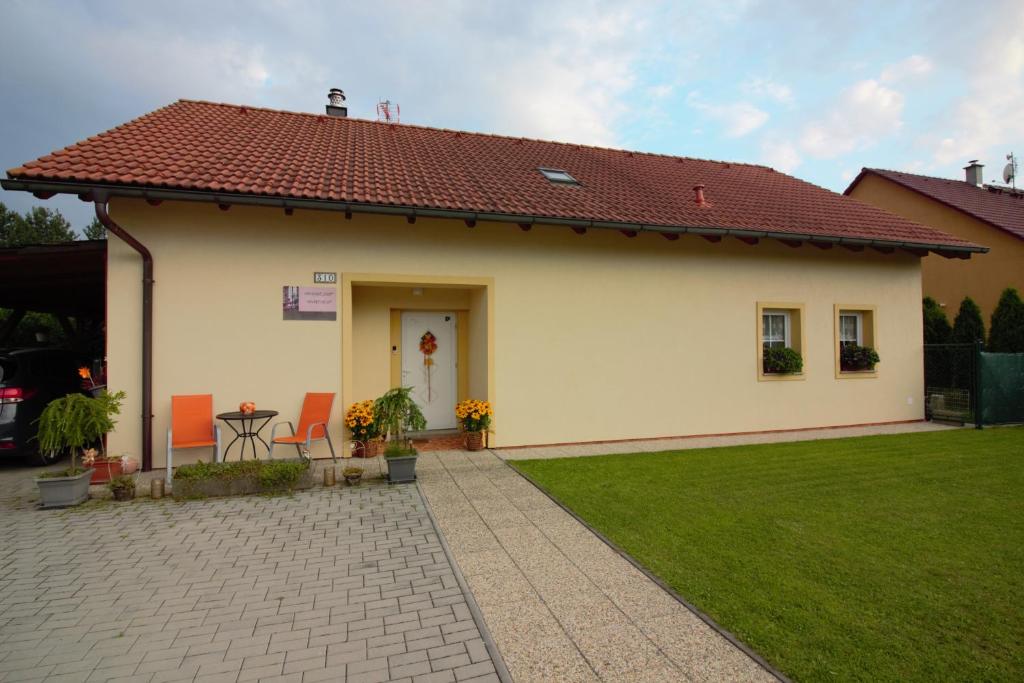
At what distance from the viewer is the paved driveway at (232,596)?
2.44 meters

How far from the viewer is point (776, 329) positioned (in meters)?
9.45

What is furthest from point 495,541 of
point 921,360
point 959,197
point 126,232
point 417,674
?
point 959,197

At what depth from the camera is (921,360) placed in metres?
10.0

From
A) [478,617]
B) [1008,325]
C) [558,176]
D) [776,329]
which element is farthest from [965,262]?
[478,617]

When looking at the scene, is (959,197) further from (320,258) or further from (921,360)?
(320,258)

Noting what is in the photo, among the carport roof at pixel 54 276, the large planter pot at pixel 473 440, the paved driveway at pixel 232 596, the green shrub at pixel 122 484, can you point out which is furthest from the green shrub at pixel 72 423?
the large planter pot at pixel 473 440

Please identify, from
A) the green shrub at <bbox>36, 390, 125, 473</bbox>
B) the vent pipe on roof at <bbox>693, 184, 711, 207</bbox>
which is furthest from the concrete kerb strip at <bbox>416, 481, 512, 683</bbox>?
the vent pipe on roof at <bbox>693, 184, 711, 207</bbox>

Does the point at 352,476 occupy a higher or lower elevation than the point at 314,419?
lower

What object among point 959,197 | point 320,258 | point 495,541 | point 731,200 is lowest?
point 495,541

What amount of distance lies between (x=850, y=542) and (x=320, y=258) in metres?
6.58

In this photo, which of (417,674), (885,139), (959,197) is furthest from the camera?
(959,197)

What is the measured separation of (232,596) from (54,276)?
791cm

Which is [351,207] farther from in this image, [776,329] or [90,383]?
[776,329]

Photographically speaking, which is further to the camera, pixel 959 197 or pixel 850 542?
pixel 959 197
